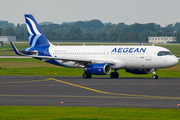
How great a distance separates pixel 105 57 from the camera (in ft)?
170

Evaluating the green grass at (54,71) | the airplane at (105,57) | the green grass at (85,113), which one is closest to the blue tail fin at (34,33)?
the airplane at (105,57)

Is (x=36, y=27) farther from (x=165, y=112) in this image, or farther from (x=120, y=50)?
(x=165, y=112)

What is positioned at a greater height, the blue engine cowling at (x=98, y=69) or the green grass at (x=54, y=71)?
the blue engine cowling at (x=98, y=69)

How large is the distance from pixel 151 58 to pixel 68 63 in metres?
12.2

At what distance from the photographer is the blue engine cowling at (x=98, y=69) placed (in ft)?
159

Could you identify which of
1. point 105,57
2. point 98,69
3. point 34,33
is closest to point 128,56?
point 105,57

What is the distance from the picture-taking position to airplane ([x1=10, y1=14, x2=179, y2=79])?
48406mm

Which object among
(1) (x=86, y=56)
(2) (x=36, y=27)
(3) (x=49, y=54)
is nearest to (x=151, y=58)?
(1) (x=86, y=56)

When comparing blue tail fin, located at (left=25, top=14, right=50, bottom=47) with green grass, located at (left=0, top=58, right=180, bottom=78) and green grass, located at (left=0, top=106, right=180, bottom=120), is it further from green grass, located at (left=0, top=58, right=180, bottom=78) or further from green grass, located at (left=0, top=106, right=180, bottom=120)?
green grass, located at (left=0, top=106, right=180, bottom=120)

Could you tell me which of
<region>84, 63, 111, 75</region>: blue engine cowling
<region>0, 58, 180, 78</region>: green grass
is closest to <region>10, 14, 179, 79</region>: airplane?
<region>84, 63, 111, 75</region>: blue engine cowling

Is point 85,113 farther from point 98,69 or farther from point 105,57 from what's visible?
point 105,57

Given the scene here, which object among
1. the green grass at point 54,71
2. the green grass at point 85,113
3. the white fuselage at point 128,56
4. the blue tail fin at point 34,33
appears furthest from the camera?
the blue tail fin at point 34,33

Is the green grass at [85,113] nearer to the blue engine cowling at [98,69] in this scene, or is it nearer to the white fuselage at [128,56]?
the blue engine cowling at [98,69]

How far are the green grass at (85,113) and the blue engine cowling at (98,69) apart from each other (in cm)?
2525
